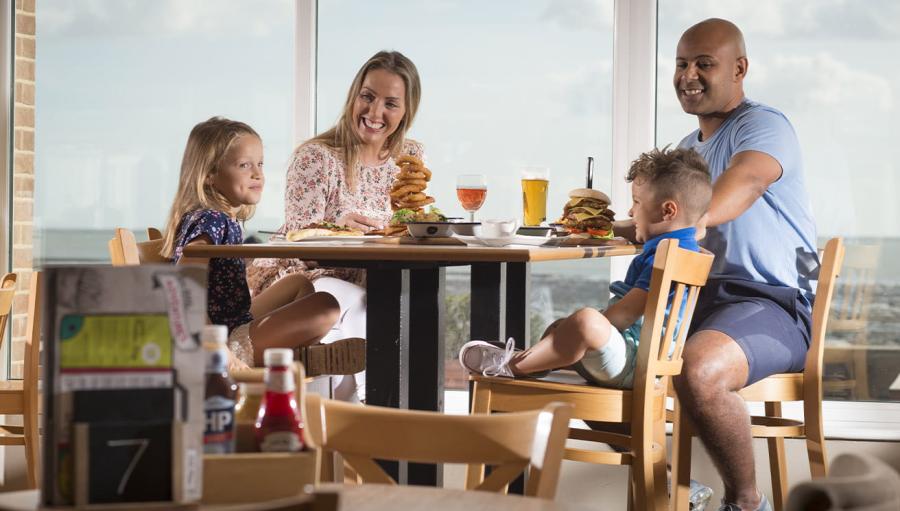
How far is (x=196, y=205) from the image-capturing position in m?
2.99

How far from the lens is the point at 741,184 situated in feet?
9.75

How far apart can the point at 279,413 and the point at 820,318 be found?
7.05ft

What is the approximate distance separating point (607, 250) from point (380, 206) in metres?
1.16

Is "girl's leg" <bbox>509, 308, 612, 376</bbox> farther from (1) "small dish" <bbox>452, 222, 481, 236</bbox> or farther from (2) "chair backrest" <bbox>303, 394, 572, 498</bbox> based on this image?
(2) "chair backrest" <bbox>303, 394, 572, 498</bbox>

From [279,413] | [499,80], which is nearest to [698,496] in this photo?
[499,80]

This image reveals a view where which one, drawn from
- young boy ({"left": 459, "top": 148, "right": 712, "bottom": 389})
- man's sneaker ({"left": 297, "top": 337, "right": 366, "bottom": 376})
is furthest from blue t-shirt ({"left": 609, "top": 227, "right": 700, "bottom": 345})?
man's sneaker ({"left": 297, "top": 337, "right": 366, "bottom": 376})

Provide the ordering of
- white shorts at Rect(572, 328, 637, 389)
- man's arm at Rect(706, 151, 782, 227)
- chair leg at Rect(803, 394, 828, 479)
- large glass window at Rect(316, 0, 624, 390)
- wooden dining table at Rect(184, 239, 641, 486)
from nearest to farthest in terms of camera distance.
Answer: wooden dining table at Rect(184, 239, 641, 486)
white shorts at Rect(572, 328, 637, 389)
chair leg at Rect(803, 394, 828, 479)
man's arm at Rect(706, 151, 782, 227)
large glass window at Rect(316, 0, 624, 390)

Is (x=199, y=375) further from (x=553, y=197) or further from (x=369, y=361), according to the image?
(x=553, y=197)

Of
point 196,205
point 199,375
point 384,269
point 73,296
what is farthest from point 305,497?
point 196,205

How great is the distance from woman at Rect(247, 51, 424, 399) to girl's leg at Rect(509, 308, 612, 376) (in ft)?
2.99

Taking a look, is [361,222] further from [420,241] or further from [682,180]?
[682,180]

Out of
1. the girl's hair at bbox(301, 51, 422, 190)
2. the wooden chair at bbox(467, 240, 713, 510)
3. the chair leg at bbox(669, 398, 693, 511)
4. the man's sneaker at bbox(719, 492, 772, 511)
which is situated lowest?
the man's sneaker at bbox(719, 492, 772, 511)

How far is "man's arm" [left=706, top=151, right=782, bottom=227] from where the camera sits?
291 cm

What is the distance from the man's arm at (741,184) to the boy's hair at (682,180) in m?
0.09
